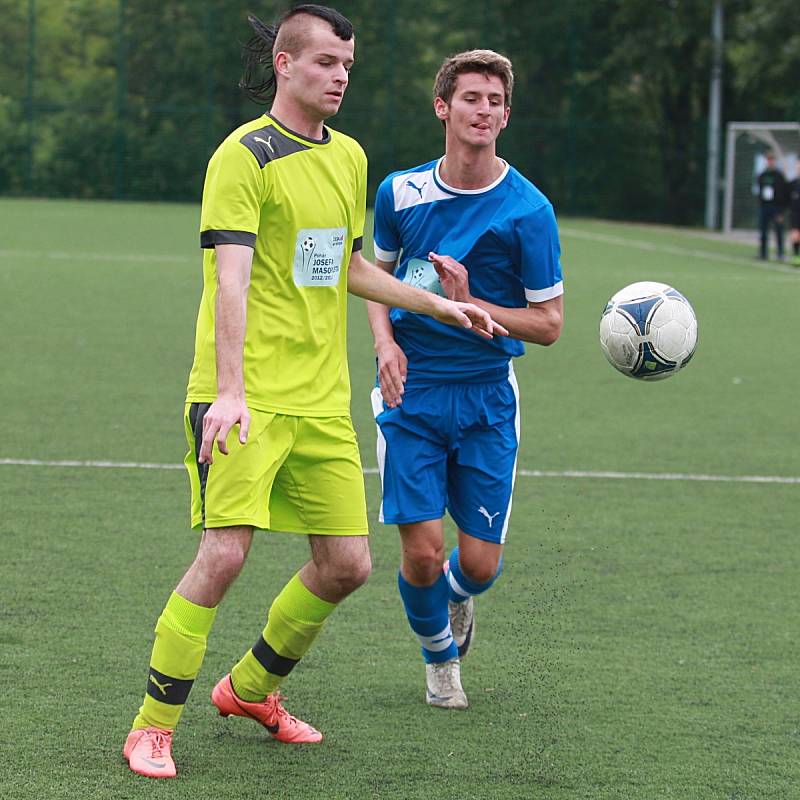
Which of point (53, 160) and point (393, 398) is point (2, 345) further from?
point (53, 160)

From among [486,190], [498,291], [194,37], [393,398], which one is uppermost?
[194,37]

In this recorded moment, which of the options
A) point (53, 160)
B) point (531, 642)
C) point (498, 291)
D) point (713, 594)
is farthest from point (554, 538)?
point (53, 160)

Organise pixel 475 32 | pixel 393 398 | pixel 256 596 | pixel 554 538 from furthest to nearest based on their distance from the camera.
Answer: pixel 475 32, pixel 554 538, pixel 256 596, pixel 393 398

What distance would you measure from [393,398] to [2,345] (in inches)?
338

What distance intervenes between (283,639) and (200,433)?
2.37 feet

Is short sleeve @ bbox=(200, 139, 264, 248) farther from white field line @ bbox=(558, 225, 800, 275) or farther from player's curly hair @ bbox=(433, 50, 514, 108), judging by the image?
white field line @ bbox=(558, 225, 800, 275)

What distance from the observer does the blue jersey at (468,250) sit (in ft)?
15.6

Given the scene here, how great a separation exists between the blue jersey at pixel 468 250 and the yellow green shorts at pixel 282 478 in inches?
25.7

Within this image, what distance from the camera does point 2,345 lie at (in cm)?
1262

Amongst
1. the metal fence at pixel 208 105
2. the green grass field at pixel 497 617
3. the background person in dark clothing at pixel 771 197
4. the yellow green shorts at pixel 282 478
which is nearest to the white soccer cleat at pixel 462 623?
the green grass field at pixel 497 617

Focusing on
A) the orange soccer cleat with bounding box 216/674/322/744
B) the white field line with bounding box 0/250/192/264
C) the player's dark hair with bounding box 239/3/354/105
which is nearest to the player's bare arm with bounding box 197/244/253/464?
the player's dark hair with bounding box 239/3/354/105

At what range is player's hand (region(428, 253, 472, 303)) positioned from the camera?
4.61 m

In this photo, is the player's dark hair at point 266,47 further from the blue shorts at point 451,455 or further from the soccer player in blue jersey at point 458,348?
the blue shorts at point 451,455

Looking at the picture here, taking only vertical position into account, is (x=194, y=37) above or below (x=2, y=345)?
above
